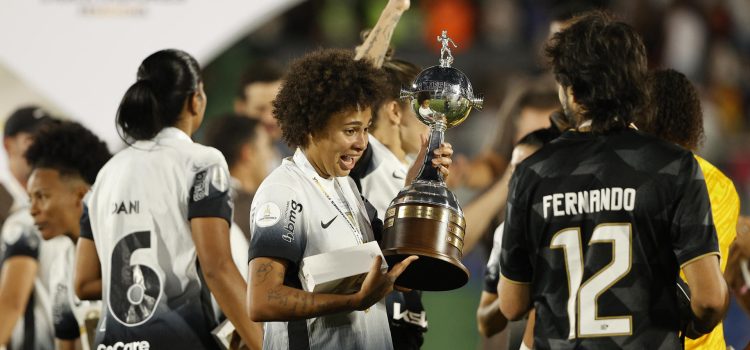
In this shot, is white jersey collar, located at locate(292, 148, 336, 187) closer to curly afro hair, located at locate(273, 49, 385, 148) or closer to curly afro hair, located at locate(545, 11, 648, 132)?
curly afro hair, located at locate(273, 49, 385, 148)

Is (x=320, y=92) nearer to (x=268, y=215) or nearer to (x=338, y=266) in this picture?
(x=268, y=215)

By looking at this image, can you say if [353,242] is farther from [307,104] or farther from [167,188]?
[167,188]

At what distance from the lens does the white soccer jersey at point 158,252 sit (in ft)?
11.7

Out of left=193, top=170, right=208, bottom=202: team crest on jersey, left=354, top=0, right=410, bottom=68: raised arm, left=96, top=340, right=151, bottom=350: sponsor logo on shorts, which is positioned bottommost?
left=96, top=340, right=151, bottom=350: sponsor logo on shorts

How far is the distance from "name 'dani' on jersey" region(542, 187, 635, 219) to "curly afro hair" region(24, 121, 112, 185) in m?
2.44

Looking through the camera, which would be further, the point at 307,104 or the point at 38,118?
the point at 38,118

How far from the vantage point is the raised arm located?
3777 mm

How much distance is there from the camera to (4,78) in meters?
6.69

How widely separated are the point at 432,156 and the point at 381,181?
31.9 inches

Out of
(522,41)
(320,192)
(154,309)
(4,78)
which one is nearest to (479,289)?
(522,41)

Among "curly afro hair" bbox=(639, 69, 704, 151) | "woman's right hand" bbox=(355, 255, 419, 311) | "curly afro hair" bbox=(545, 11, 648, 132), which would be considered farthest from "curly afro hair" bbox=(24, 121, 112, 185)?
"curly afro hair" bbox=(545, 11, 648, 132)

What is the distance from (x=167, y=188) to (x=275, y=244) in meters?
0.90

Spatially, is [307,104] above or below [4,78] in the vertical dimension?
below

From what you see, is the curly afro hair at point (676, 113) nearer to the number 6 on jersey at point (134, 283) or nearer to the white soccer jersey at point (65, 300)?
the number 6 on jersey at point (134, 283)
